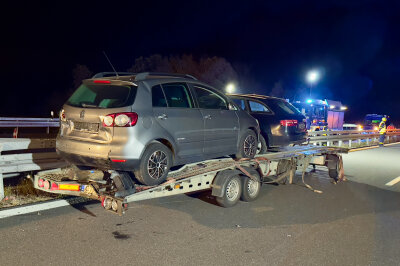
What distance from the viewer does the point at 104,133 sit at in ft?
15.3

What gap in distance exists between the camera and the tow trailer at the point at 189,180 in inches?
186

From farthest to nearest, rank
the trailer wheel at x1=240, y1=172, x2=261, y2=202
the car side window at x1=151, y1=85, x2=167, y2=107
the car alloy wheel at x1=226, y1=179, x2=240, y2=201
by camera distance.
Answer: the trailer wheel at x1=240, y1=172, x2=261, y2=202 → the car alloy wheel at x1=226, y1=179, x2=240, y2=201 → the car side window at x1=151, y1=85, x2=167, y2=107

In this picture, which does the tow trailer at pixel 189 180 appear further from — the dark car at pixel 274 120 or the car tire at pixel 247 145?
the dark car at pixel 274 120

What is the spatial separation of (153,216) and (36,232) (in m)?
1.69

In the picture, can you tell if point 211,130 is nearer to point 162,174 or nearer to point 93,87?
point 162,174

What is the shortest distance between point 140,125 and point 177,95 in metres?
1.11

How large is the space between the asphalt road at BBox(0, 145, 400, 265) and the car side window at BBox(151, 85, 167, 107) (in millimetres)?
1765

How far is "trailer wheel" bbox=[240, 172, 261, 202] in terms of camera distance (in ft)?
21.1

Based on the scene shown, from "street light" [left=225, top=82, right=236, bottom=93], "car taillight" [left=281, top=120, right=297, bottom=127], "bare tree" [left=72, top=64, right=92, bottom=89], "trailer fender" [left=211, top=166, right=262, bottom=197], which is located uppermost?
"bare tree" [left=72, top=64, right=92, bottom=89]

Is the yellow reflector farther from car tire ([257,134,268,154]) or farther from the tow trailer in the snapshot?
car tire ([257,134,268,154])

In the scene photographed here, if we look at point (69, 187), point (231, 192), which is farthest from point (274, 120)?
point (69, 187)

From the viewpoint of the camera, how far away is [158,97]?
518 cm

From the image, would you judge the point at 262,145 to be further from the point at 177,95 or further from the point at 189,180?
the point at 177,95

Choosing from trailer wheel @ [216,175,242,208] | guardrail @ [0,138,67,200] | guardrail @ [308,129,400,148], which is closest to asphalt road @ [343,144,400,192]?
guardrail @ [308,129,400,148]
